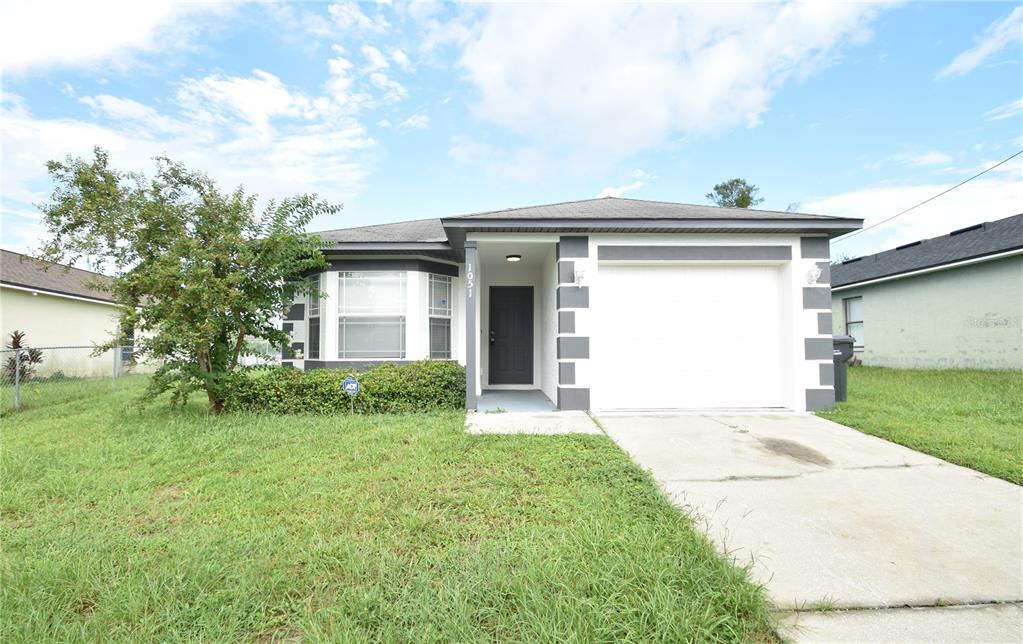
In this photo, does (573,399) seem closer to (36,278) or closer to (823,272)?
(823,272)

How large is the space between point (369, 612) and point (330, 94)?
386 inches

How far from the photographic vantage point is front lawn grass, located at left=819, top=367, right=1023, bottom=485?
375 cm

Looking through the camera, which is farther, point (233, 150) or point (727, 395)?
point (233, 150)

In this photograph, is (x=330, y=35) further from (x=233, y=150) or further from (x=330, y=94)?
(x=233, y=150)

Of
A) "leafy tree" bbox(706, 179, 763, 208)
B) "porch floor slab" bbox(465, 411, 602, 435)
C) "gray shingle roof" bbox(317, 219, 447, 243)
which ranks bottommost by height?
"porch floor slab" bbox(465, 411, 602, 435)

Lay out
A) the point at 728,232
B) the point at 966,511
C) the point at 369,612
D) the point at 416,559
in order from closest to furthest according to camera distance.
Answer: the point at 369,612, the point at 416,559, the point at 966,511, the point at 728,232

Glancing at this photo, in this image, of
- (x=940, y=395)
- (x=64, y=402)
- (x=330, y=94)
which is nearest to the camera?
(x=940, y=395)

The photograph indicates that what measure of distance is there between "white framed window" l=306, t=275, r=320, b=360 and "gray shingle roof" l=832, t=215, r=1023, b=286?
47.4 feet

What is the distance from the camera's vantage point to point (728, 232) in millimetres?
5922

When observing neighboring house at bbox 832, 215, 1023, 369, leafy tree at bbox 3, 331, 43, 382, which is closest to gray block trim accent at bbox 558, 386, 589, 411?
neighboring house at bbox 832, 215, 1023, 369

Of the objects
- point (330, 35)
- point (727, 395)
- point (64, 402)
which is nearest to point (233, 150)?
point (330, 35)

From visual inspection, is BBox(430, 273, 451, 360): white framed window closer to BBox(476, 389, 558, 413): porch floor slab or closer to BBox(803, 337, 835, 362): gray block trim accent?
BBox(476, 389, 558, 413): porch floor slab

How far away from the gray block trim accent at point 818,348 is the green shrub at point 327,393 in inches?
213

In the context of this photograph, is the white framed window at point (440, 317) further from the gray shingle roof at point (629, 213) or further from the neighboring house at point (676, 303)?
the gray shingle roof at point (629, 213)
